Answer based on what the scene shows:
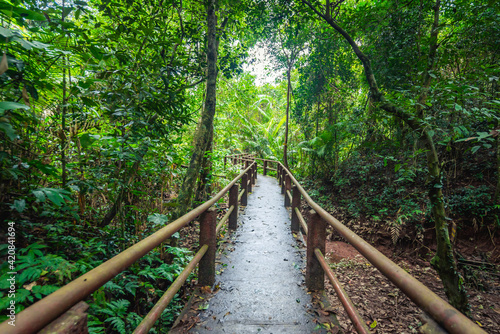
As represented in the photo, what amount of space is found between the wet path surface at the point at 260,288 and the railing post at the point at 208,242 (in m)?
0.19

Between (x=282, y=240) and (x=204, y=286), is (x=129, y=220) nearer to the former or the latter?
(x=204, y=286)

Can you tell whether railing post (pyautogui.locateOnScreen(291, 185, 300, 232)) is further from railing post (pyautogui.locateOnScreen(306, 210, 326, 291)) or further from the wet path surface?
railing post (pyautogui.locateOnScreen(306, 210, 326, 291))

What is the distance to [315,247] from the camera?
2.32 meters

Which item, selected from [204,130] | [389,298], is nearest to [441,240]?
[389,298]

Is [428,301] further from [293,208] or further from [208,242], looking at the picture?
[293,208]

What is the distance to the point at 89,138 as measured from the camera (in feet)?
6.64

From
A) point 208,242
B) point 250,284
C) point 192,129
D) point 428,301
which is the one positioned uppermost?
point 192,129

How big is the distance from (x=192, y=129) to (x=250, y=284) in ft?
29.6

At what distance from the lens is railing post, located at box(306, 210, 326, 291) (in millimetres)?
2293

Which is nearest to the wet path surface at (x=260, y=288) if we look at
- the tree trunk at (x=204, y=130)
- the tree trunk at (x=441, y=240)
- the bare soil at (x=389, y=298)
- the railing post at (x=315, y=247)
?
the railing post at (x=315, y=247)

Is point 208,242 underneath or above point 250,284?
above

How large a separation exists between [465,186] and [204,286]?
6391mm

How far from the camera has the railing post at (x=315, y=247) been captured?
7.52ft

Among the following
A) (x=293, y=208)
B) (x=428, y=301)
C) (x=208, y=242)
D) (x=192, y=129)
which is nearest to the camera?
(x=428, y=301)
